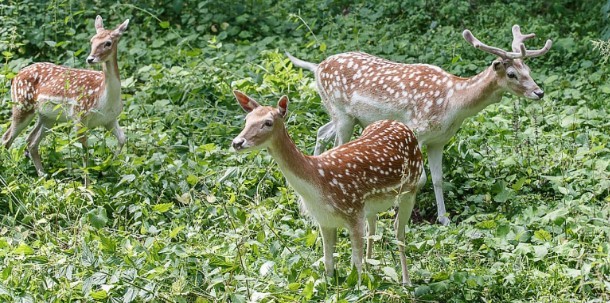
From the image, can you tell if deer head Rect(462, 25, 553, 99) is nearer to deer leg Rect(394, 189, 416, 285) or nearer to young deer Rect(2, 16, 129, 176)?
deer leg Rect(394, 189, 416, 285)

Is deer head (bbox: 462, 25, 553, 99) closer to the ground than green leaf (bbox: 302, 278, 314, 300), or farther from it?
farther from it

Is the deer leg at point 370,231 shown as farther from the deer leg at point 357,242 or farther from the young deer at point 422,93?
the young deer at point 422,93

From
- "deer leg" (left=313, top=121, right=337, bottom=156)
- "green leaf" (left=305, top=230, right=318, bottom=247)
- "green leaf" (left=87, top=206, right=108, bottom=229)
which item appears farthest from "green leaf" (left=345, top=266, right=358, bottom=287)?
"deer leg" (left=313, top=121, right=337, bottom=156)

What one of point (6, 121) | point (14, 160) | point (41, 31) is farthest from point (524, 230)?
point (41, 31)

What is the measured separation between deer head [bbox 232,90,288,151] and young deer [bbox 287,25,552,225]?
95.8 inches

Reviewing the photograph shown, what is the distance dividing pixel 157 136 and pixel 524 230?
344cm

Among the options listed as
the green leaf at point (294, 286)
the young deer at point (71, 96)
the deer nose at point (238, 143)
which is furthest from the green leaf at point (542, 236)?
the young deer at point (71, 96)

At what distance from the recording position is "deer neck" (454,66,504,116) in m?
8.78

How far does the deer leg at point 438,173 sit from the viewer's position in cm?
884

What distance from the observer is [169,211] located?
835cm

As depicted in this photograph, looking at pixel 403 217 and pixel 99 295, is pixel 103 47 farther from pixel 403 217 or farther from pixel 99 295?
pixel 99 295

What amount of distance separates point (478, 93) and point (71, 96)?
11.2 ft

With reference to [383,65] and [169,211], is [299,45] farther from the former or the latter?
[169,211]

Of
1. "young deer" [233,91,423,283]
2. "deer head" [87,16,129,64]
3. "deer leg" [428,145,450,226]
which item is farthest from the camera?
"deer head" [87,16,129,64]
